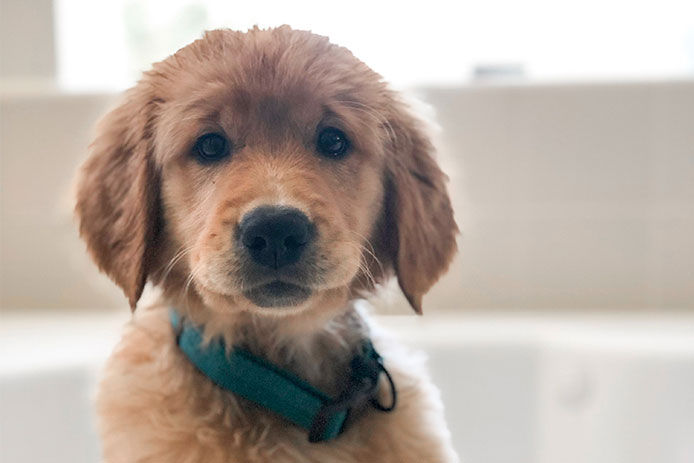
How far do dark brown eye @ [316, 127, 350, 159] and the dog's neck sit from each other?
196 mm

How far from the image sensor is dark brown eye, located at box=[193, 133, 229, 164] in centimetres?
81

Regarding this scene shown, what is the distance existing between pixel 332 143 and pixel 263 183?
119 millimetres

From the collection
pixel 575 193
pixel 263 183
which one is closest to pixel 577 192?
pixel 575 193

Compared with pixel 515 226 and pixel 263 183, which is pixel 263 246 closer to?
pixel 263 183

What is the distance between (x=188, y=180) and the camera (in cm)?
85

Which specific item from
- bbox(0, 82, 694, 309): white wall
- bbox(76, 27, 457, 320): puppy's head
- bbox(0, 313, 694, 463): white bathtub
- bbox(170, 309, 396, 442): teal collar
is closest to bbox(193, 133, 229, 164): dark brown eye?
bbox(76, 27, 457, 320): puppy's head

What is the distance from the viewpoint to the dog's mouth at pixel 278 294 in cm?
77

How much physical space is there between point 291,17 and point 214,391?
44 cm

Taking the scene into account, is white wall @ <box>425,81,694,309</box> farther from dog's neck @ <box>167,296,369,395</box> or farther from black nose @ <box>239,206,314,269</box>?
black nose @ <box>239,206,314,269</box>

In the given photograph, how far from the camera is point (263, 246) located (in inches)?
29.4

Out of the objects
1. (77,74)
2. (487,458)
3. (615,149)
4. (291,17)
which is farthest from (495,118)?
(291,17)

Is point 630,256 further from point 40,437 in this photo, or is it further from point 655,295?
point 40,437

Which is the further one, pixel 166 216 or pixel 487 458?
pixel 487 458

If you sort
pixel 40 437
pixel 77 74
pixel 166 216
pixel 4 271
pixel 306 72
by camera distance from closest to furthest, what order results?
pixel 306 72, pixel 166 216, pixel 40 437, pixel 77 74, pixel 4 271
